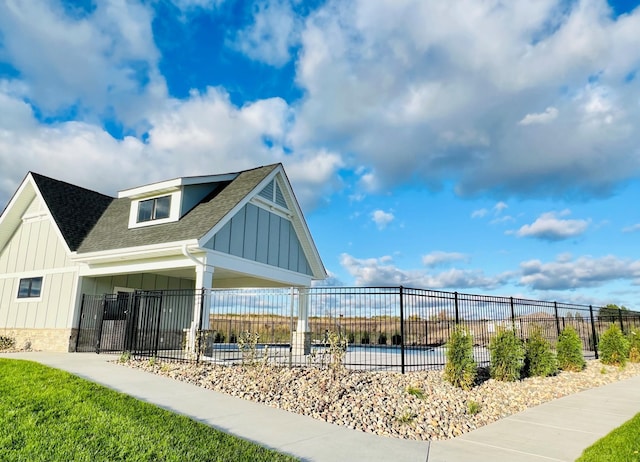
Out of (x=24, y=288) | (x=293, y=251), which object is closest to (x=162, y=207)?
(x=293, y=251)

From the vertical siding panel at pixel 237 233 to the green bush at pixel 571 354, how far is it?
10.8 m

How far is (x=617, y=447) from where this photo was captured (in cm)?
538

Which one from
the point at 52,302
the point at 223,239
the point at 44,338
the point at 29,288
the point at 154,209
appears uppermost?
the point at 154,209

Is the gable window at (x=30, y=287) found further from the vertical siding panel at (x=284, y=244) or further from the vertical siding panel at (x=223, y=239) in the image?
the vertical siding panel at (x=284, y=244)

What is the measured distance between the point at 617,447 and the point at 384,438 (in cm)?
300

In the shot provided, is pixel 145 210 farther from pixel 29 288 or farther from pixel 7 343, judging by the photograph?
pixel 7 343

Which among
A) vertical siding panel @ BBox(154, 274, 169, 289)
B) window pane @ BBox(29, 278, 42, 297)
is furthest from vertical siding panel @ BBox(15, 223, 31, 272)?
vertical siding panel @ BBox(154, 274, 169, 289)

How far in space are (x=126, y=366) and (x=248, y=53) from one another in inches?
368

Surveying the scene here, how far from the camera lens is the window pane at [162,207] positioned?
50.8ft

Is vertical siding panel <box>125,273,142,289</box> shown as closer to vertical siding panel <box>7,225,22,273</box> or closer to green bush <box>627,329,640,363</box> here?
vertical siding panel <box>7,225,22,273</box>

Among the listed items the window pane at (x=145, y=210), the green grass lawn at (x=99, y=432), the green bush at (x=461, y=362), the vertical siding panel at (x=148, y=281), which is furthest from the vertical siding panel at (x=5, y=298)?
the green bush at (x=461, y=362)

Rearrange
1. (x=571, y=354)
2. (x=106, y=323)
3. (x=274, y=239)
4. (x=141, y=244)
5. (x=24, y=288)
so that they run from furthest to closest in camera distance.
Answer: (x=24, y=288)
(x=274, y=239)
(x=106, y=323)
(x=141, y=244)
(x=571, y=354)

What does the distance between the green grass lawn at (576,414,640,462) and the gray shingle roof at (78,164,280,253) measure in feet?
34.4

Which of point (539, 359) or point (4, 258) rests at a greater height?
point (4, 258)
